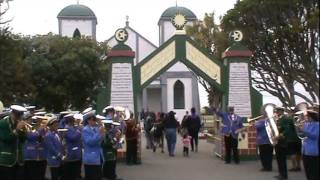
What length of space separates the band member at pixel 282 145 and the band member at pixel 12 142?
21.1ft

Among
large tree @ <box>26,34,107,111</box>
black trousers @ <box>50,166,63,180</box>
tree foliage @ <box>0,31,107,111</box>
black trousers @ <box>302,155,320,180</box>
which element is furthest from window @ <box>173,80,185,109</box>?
black trousers @ <box>302,155,320,180</box>

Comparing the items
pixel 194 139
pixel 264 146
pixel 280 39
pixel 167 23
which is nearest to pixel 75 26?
pixel 167 23

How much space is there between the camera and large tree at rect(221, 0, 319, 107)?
34.0 m

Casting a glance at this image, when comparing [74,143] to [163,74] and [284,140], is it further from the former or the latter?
[163,74]

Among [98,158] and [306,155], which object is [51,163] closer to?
[98,158]

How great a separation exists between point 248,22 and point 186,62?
51.8 feet

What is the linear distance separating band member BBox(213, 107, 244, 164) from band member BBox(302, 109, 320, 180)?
7258mm

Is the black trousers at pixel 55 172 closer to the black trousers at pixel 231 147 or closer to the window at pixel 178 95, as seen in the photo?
the black trousers at pixel 231 147

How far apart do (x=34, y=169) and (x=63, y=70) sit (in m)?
32.8

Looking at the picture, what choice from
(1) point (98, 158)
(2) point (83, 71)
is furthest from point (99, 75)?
(1) point (98, 158)

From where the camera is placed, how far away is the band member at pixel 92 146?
11.4 meters

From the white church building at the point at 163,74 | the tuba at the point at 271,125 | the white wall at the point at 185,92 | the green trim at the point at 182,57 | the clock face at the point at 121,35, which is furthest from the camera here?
the white church building at the point at 163,74

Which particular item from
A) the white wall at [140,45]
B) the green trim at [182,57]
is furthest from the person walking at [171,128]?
the white wall at [140,45]

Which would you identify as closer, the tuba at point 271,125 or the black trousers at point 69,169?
the black trousers at point 69,169
